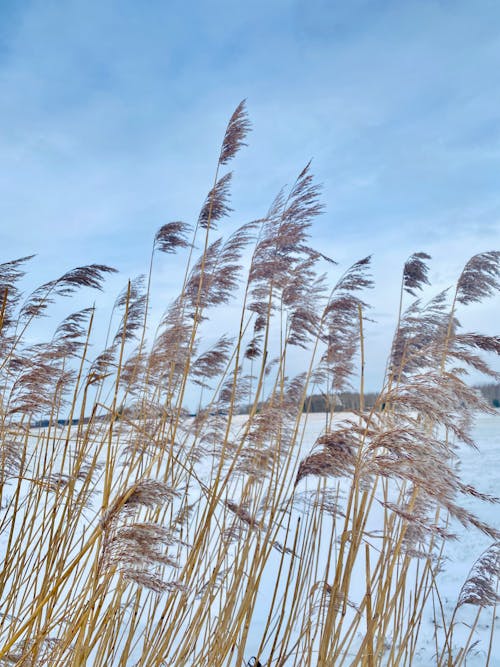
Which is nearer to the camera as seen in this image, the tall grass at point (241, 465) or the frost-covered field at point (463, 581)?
the tall grass at point (241, 465)

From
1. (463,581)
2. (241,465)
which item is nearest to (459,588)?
(463,581)

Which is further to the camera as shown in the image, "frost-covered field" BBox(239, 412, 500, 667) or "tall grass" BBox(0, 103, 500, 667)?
"frost-covered field" BBox(239, 412, 500, 667)

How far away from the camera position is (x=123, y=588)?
8.47 ft

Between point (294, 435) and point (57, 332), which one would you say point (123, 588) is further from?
point (57, 332)

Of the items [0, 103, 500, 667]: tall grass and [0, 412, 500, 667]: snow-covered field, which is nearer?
[0, 103, 500, 667]: tall grass

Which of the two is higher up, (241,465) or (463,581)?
(241,465)

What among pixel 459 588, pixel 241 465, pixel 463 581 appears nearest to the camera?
pixel 241 465

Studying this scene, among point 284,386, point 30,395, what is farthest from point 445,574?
point 30,395

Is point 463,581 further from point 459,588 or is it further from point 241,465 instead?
point 241,465

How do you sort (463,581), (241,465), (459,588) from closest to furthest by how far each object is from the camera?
(241,465) → (459,588) → (463,581)

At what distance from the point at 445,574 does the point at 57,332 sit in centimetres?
641

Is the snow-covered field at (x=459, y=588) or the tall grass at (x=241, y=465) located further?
the snow-covered field at (x=459, y=588)

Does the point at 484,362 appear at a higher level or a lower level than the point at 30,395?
higher

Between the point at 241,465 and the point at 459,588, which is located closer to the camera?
the point at 241,465
